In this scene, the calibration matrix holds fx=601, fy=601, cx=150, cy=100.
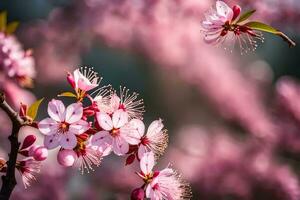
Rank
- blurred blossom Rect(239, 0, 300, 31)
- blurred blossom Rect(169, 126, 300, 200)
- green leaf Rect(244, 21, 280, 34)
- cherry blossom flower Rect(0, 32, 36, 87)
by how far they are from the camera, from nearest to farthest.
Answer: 1. green leaf Rect(244, 21, 280, 34)
2. cherry blossom flower Rect(0, 32, 36, 87)
3. blurred blossom Rect(239, 0, 300, 31)
4. blurred blossom Rect(169, 126, 300, 200)

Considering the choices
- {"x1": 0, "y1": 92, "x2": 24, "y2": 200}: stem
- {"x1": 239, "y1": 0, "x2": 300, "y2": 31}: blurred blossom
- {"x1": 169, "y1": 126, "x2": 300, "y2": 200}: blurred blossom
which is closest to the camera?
{"x1": 0, "y1": 92, "x2": 24, "y2": 200}: stem

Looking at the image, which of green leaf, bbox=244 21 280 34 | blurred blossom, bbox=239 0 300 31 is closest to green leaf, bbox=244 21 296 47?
green leaf, bbox=244 21 280 34

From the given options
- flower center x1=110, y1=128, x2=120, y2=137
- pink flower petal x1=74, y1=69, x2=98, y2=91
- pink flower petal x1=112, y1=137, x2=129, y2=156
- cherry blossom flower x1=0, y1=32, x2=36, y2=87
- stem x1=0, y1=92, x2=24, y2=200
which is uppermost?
cherry blossom flower x1=0, y1=32, x2=36, y2=87

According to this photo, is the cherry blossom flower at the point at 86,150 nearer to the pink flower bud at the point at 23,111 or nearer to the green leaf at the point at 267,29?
the pink flower bud at the point at 23,111

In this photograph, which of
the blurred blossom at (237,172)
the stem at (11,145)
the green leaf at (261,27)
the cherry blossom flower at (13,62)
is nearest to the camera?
the stem at (11,145)

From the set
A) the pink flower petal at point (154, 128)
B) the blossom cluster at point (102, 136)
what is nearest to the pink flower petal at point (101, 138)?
the blossom cluster at point (102, 136)

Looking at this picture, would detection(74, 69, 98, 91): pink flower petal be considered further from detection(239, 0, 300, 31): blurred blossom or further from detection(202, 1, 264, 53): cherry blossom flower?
detection(239, 0, 300, 31): blurred blossom

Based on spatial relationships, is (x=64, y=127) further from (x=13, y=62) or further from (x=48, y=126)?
(x=13, y=62)

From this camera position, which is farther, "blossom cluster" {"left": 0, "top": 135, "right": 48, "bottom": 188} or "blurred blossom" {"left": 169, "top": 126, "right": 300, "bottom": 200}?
"blurred blossom" {"left": 169, "top": 126, "right": 300, "bottom": 200}
